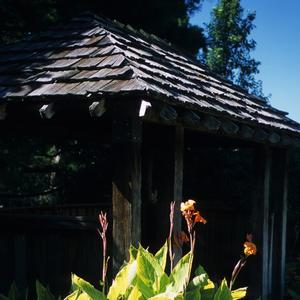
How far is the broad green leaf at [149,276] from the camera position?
124 inches

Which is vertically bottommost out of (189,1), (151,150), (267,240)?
(267,240)

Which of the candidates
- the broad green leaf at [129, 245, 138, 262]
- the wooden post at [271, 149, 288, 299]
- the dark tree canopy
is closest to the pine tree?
the dark tree canopy

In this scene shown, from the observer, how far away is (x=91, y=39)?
18.0 ft

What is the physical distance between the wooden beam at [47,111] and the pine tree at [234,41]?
19307mm

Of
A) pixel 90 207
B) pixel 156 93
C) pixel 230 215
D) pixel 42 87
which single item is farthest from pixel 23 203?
pixel 156 93

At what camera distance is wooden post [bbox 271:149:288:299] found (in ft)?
24.8

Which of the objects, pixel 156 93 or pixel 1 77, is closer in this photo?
pixel 156 93

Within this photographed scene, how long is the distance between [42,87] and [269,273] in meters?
4.46

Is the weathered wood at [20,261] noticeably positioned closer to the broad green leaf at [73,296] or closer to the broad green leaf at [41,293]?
the broad green leaf at [41,293]

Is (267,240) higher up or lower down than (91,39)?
lower down

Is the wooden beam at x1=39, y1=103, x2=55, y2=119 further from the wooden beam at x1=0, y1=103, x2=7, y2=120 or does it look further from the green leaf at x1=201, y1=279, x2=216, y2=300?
the green leaf at x1=201, y1=279, x2=216, y2=300

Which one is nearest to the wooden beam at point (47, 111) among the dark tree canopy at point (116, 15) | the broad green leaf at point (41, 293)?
the broad green leaf at point (41, 293)

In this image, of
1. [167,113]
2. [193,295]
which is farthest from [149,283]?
[167,113]

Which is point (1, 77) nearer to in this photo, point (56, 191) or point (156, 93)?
point (156, 93)
